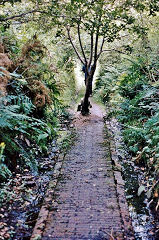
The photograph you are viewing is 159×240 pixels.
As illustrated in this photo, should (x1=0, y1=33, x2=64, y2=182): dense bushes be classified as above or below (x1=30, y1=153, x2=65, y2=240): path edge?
above

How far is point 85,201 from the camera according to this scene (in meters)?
4.56

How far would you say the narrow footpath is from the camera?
3.79 metres

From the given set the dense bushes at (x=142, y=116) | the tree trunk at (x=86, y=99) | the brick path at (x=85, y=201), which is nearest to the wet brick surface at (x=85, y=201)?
the brick path at (x=85, y=201)

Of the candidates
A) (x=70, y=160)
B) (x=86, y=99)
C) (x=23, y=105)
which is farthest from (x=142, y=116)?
(x=23, y=105)

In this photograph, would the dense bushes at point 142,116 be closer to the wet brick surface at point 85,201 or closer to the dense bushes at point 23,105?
the wet brick surface at point 85,201

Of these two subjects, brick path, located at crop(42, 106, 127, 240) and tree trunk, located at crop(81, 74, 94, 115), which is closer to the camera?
brick path, located at crop(42, 106, 127, 240)

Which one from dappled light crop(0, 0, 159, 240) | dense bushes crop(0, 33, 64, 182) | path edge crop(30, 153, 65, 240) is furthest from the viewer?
dense bushes crop(0, 33, 64, 182)

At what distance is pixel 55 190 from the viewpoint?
498cm

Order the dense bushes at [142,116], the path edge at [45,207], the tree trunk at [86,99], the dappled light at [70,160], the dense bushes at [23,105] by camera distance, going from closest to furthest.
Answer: the path edge at [45,207]
the dappled light at [70,160]
the dense bushes at [23,105]
the dense bushes at [142,116]
the tree trunk at [86,99]

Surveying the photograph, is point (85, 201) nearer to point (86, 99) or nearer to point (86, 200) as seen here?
point (86, 200)

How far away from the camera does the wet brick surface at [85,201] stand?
3.80 metres

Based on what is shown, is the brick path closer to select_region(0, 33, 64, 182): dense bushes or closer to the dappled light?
the dappled light

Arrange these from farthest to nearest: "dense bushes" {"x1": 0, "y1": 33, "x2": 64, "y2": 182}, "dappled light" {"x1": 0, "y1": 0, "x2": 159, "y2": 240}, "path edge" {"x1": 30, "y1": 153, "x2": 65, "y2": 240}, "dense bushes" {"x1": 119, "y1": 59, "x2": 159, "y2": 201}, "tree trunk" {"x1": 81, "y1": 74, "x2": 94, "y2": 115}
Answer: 1. "tree trunk" {"x1": 81, "y1": 74, "x2": 94, "y2": 115}
2. "dense bushes" {"x1": 119, "y1": 59, "x2": 159, "y2": 201}
3. "dense bushes" {"x1": 0, "y1": 33, "x2": 64, "y2": 182}
4. "dappled light" {"x1": 0, "y1": 0, "x2": 159, "y2": 240}
5. "path edge" {"x1": 30, "y1": 153, "x2": 65, "y2": 240}

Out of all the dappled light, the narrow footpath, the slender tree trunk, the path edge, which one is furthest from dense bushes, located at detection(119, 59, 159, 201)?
the path edge
